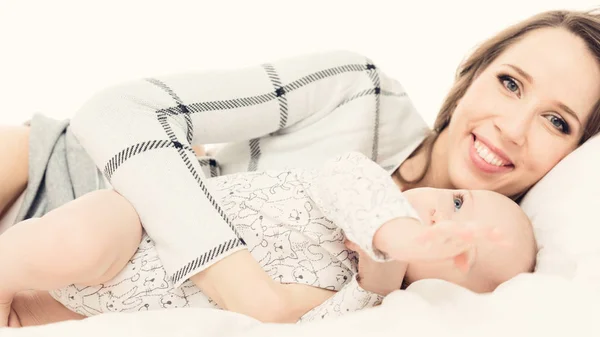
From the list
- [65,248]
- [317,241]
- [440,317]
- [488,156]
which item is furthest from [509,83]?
[65,248]

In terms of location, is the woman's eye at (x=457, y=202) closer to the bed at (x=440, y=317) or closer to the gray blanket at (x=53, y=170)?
the bed at (x=440, y=317)

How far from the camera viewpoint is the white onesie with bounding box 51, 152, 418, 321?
873 mm

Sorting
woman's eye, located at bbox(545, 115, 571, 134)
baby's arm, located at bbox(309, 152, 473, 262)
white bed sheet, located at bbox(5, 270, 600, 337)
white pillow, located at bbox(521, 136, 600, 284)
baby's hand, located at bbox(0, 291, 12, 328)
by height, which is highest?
baby's arm, located at bbox(309, 152, 473, 262)

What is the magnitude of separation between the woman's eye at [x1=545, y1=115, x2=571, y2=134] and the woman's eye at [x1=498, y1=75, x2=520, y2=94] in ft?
0.26

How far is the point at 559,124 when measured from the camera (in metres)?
1.10

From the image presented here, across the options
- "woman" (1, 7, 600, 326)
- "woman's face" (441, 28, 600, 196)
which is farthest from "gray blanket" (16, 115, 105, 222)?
"woman's face" (441, 28, 600, 196)

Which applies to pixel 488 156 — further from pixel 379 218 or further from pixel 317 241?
pixel 379 218

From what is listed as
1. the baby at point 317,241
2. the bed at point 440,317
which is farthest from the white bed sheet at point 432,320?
the baby at point 317,241

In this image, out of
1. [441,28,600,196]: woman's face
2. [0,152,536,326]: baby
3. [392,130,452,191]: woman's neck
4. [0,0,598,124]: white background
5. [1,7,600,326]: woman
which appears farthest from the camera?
[0,0,598,124]: white background

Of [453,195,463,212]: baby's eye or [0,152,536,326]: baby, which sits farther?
[453,195,463,212]: baby's eye

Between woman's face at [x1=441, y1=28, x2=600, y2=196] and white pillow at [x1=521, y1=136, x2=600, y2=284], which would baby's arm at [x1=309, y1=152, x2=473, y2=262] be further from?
woman's face at [x1=441, y1=28, x2=600, y2=196]

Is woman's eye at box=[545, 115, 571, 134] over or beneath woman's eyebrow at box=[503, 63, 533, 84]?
beneath

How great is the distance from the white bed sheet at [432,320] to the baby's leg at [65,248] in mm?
159

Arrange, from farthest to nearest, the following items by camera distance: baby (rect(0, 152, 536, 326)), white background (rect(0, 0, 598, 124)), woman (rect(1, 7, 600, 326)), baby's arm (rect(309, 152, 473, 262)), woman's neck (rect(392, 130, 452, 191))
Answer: white background (rect(0, 0, 598, 124)) → woman's neck (rect(392, 130, 452, 191)) → woman (rect(1, 7, 600, 326)) → baby (rect(0, 152, 536, 326)) → baby's arm (rect(309, 152, 473, 262))
